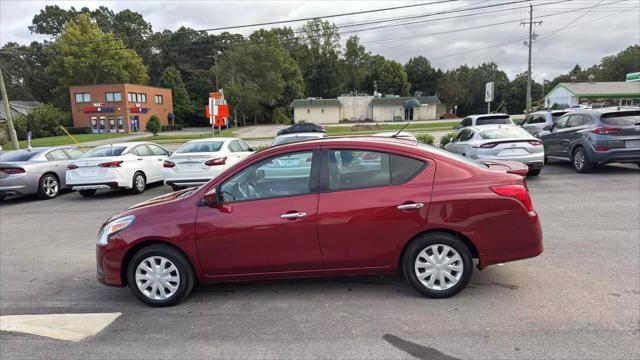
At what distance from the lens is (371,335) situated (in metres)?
3.73

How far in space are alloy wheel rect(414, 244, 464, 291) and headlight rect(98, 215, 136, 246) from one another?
2.86 meters

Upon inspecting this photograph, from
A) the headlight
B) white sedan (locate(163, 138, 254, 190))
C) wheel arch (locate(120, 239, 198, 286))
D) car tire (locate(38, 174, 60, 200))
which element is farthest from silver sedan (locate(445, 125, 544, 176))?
car tire (locate(38, 174, 60, 200))

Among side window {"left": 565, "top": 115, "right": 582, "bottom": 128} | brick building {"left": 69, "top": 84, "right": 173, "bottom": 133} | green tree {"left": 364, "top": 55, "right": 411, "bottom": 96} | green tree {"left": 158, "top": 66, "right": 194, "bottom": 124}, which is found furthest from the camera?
green tree {"left": 364, "top": 55, "right": 411, "bottom": 96}

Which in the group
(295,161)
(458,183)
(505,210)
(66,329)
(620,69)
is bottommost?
(66,329)

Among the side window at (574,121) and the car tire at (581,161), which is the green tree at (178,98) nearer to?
the side window at (574,121)

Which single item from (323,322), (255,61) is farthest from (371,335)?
(255,61)

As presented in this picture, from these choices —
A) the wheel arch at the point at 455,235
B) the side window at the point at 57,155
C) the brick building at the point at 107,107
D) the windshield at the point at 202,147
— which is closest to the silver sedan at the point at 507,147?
the windshield at the point at 202,147

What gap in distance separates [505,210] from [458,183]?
0.50 m

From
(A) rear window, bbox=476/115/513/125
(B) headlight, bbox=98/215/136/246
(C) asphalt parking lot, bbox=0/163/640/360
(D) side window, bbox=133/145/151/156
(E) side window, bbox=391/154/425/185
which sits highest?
(A) rear window, bbox=476/115/513/125

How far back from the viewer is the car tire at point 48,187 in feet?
40.7

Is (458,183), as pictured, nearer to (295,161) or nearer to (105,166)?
(295,161)

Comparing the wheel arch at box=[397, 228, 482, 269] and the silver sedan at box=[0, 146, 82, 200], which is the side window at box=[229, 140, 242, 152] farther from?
the wheel arch at box=[397, 228, 482, 269]

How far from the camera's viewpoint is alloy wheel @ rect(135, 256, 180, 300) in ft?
14.6

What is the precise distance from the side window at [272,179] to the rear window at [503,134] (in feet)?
26.5
